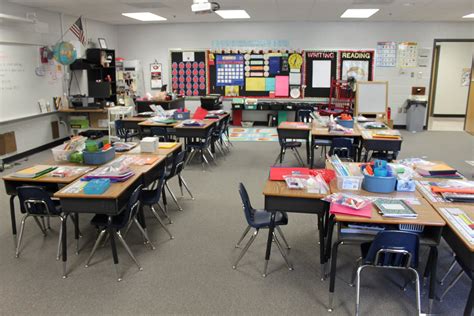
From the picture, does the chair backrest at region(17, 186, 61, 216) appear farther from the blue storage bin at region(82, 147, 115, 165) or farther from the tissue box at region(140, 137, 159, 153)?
the tissue box at region(140, 137, 159, 153)

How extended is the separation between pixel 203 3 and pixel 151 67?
600 centimetres

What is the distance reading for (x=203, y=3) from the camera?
558cm

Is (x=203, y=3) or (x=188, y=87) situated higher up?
(x=203, y=3)

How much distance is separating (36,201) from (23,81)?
502 cm

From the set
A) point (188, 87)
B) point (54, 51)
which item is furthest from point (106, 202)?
point (188, 87)

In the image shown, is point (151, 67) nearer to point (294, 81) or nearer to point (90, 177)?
point (294, 81)

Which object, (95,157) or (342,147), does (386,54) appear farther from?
(95,157)

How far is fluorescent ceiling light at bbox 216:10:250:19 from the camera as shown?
8609 mm

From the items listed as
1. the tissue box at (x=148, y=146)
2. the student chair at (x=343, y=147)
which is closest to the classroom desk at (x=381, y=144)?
the student chair at (x=343, y=147)

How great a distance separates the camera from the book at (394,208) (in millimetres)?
2754

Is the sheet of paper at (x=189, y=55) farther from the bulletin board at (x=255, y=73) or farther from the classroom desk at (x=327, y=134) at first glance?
the classroom desk at (x=327, y=134)

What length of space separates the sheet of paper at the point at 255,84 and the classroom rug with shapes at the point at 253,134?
1.14m

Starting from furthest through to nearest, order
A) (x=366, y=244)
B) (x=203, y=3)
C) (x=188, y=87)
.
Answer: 1. (x=188, y=87)
2. (x=203, y=3)
3. (x=366, y=244)

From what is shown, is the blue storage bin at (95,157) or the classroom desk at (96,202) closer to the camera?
the classroom desk at (96,202)
